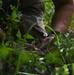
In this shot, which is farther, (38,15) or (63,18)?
(38,15)

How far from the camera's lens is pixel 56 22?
7.22 feet

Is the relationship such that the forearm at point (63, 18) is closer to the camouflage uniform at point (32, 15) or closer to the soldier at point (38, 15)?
the soldier at point (38, 15)

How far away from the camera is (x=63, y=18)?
2.20 m

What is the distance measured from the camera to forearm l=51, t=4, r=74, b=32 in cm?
215

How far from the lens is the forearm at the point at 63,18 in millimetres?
2150

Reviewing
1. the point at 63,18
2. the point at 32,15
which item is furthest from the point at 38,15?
the point at 63,18

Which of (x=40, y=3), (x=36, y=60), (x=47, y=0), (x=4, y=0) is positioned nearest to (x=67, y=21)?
(x=40, y=3)

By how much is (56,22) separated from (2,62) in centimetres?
121

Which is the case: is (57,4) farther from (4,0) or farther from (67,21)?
(4,0)

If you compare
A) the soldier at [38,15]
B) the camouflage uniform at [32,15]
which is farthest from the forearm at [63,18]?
the camouflage uniform at [32,15]

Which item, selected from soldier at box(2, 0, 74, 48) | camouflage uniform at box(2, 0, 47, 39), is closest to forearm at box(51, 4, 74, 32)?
soldier at box(2, 0, 74, 48)

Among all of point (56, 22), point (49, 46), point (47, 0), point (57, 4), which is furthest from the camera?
point (47, 0)

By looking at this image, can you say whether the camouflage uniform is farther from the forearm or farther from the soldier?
the forearm

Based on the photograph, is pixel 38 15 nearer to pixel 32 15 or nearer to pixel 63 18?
pixel 32 15
